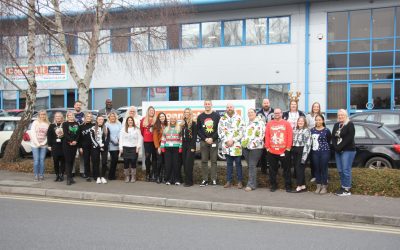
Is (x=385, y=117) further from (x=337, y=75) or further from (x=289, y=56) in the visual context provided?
(x=289, y=56)

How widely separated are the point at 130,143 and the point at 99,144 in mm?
768

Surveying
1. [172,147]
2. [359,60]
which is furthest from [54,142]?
[359,60]

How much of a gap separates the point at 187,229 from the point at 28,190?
481 centimetres

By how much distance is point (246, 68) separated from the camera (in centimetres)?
2155

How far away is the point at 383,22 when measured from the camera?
19.9 m

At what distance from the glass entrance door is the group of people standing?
40.3 feet

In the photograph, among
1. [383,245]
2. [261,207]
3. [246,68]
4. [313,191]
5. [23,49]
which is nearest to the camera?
[383,245]

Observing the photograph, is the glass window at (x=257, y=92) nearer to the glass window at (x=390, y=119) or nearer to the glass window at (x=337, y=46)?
the glass window at (x=337, y=46)

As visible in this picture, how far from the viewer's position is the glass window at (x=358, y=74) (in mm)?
20156

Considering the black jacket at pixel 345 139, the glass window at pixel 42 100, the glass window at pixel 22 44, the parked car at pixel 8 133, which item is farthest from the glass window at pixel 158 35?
the glass window at pixel 42 100

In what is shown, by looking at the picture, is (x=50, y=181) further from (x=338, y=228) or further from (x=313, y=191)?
(x=338, y=228)

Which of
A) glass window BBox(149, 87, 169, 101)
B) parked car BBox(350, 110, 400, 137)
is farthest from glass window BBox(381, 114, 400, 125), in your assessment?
glass window BBox(149, 87, 169, 101)

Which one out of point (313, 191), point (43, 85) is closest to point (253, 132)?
point (313, 191)

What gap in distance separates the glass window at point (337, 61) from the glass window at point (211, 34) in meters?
6.05
